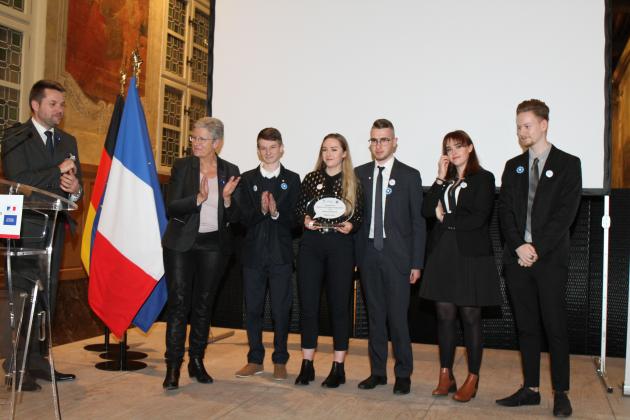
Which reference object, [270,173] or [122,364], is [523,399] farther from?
[122,364]

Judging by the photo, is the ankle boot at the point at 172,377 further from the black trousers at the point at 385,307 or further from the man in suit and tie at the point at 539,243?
the man in suit and tie at the point at 539,243

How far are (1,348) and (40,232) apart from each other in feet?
1.61

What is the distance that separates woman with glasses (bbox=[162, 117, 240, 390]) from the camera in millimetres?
3834

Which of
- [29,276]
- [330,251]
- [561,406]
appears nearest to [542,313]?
[561,406]

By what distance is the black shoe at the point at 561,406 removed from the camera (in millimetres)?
3420

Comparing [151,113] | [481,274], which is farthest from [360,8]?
[151,113]

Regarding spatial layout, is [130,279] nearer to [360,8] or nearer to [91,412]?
[91,412]

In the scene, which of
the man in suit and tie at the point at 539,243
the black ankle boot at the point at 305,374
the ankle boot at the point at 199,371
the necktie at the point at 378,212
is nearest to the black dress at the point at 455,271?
the man in suit and tie at the point at 539,243

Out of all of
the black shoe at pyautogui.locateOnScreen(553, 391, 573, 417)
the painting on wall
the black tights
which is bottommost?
the black shoe at pyautogui.locateOnScreen(553, 391, 573, 417)

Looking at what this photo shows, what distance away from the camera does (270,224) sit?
4.14 metres

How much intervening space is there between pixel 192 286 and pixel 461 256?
1598 millimetres

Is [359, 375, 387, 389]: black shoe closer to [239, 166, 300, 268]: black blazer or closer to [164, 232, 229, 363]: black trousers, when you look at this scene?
[239, 166, 300, 268]: black blazer

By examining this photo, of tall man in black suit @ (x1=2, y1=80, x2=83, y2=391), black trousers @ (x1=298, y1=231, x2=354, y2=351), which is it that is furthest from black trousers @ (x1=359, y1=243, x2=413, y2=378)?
tall man in black suit @ (x1=2, y1=80, x2=83, y2=391)

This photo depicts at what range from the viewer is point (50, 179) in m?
3.85
